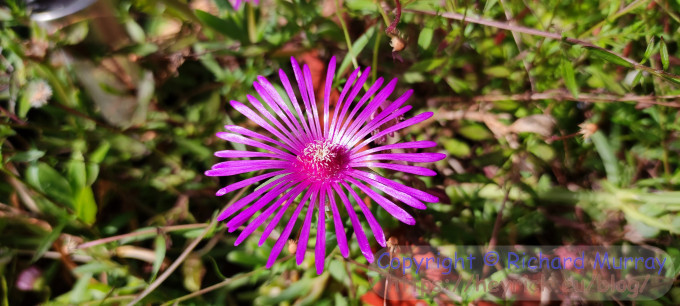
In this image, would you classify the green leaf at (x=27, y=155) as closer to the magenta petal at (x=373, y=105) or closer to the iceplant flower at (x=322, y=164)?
the iceplant flower at (x=322, y=164)

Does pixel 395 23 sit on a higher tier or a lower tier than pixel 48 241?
higher

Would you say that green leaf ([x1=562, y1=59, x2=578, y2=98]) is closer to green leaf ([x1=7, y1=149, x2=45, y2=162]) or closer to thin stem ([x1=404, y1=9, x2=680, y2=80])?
thin stem ([x1=404, y1=9, x2=680, y2=80])

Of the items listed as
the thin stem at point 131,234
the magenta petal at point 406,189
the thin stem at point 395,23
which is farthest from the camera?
the thin stem at point 131,234

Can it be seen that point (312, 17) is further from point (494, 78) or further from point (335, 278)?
point (335, 278)

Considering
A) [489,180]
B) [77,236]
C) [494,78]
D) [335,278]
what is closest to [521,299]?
[489,180]

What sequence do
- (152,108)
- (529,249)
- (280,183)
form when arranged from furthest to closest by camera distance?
(152,108), (529,249), (280,183)

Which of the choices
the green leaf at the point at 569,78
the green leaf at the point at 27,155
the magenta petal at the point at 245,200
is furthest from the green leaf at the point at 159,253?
the green leaf at the point at 569,78

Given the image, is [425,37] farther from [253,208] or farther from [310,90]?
[253,208]

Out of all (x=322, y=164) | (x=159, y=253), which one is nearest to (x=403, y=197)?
(x=322, y=164)
